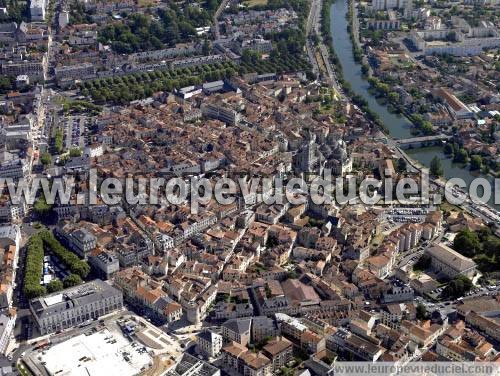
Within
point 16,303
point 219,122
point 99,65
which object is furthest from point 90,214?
point 99,65

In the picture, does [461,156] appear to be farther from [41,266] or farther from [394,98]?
[41,266]

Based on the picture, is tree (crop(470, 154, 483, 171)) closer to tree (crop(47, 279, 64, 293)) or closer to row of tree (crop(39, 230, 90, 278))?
row of tree (crop(39, 230, 90, 278))

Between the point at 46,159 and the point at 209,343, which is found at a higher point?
the point at 46,159

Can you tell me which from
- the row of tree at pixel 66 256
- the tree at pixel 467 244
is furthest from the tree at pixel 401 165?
the row of tree at pixel 66 256

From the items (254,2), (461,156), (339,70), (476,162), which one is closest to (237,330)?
A: (476,162)

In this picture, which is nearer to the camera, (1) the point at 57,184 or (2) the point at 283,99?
(1) the point at 57,184

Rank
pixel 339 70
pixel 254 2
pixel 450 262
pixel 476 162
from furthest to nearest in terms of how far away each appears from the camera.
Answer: pixel 254 2 → pixel 339 70 → pixel 476 162 → pixel 450 262

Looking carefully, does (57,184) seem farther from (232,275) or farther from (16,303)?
(232,275)
